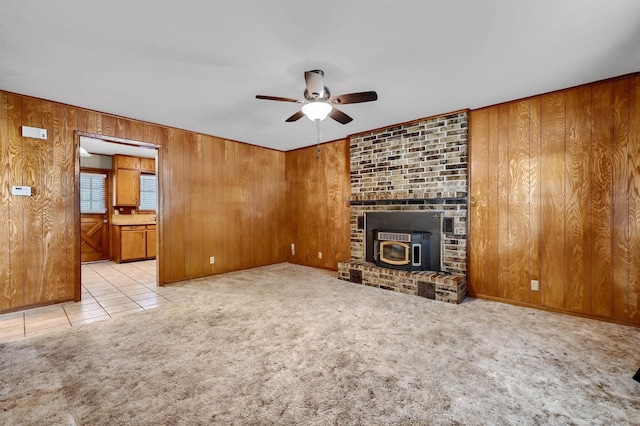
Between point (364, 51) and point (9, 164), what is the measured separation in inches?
157

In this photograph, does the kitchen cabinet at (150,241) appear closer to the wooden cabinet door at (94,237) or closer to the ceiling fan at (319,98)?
the wooden cabinet door at (94,237)

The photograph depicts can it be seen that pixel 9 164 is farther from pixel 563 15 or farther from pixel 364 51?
pixel 563 15

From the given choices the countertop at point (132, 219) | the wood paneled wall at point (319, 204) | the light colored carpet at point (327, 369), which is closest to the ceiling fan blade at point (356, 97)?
the light colored carpet at point (327, 369)

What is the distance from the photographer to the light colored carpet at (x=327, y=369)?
63.4 inches

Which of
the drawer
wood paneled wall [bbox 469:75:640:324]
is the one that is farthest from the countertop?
wood paneled wall [bbox 469:75:640:324]

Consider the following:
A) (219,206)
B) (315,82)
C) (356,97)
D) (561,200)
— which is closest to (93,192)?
(219,206)

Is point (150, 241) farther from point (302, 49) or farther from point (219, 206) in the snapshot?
point (302, 49)

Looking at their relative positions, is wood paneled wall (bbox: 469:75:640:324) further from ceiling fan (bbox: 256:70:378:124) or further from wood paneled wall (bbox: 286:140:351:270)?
wood paneled wall (bbox: 286:140:351:270)

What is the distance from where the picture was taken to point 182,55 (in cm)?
239

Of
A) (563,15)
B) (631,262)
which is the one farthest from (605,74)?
(631,262)

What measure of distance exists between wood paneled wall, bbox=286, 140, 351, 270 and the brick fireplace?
Result: 0.35 m

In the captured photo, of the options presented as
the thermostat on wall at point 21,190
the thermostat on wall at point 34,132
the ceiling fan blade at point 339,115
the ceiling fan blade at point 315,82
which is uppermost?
the ceiling fan blade at point 315,82

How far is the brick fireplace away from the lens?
3713 millimetres

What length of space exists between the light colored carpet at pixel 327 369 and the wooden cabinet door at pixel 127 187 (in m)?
4.60
